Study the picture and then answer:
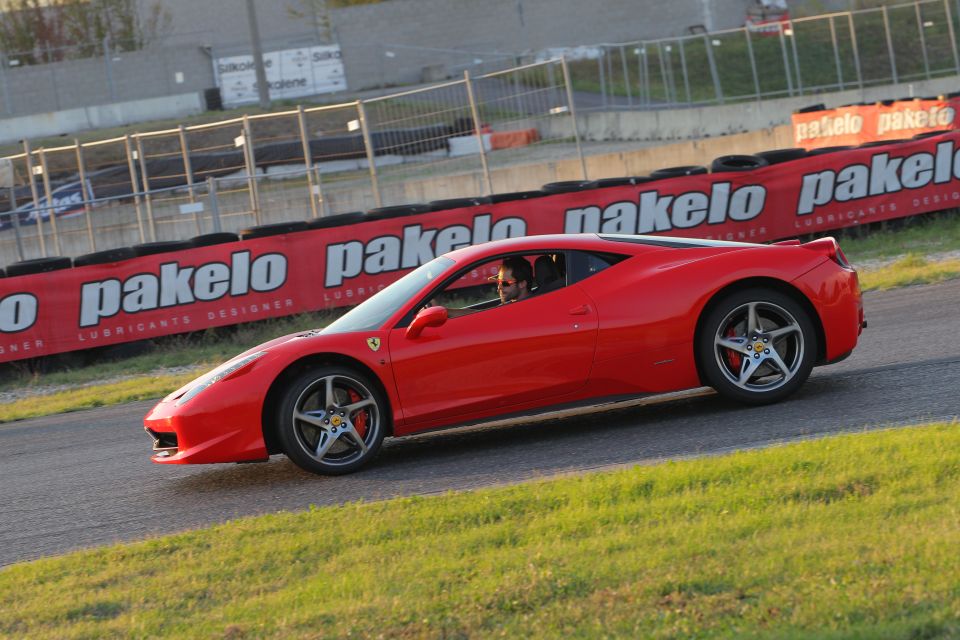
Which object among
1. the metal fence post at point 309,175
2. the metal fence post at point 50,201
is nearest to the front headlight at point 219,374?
the metal fence post at point 309,175

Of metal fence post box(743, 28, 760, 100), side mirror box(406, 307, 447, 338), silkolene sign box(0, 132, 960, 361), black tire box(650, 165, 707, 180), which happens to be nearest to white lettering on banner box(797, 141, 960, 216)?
silkolene sign box(0, 132, 960, 361)

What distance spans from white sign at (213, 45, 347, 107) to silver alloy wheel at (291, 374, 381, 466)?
38438 millimetres

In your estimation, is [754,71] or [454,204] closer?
[454,204]

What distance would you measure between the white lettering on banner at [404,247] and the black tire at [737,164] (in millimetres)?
2903

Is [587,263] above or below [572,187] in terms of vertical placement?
below

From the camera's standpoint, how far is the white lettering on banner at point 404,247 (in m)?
15.5

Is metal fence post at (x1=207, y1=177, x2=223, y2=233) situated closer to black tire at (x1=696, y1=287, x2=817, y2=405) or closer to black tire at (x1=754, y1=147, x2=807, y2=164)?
black tire at (x1=754, y1=147, x2=807, y2=164)

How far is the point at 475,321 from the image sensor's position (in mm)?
7262

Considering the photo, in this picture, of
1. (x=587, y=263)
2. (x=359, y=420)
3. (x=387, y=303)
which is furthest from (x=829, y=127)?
(x=359, y=420)

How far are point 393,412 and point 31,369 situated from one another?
29.4 feet

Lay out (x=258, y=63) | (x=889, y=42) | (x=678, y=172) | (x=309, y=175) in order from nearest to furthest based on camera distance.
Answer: (x=678, y=172), (x=309, y=175), (x=889, y=42), (x=258, y=63)

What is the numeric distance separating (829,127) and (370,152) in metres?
9.33

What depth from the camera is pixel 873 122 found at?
22.5 m

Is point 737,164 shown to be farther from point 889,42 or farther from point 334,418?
point 889,42
